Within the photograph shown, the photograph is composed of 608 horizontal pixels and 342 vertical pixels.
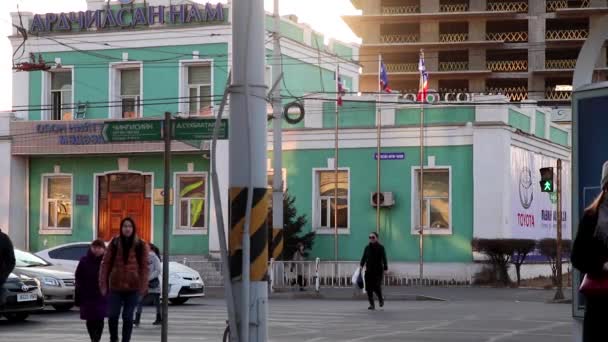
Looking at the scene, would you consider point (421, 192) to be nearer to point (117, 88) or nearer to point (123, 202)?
point (123, 202)

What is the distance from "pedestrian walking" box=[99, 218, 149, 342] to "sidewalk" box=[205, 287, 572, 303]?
16639mm

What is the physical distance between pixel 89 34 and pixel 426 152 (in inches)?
519

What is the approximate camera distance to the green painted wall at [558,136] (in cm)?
4441

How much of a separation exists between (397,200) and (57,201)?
12.6 metres

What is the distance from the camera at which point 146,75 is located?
41.2 metres

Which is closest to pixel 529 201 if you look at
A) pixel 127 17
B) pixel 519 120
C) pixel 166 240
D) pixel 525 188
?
pixel 525 188

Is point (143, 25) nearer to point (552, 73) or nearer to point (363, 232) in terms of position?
point (363, 232)

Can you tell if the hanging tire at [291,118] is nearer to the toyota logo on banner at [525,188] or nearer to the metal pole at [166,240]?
the toyota logo on banner at [525,188]

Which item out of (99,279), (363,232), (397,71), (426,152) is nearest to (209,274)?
(363,232)

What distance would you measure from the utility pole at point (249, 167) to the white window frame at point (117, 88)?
3186 centimetres

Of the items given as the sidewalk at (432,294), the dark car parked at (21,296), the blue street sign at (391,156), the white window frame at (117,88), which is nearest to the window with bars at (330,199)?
the blue street sign at (391,156)

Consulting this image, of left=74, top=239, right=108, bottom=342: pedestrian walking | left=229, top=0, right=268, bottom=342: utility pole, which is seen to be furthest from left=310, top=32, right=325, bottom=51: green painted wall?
left=229, top=0, right=268, bottom=342: utility pole

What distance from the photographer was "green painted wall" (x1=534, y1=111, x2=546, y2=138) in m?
42.0

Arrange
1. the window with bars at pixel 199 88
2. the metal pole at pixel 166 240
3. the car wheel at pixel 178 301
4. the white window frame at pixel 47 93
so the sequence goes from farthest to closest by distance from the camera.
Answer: the white window frame at pixel 47 93
the window with bars at pixel 199 88
the car wheel at pixel 178 301
the metal pole at pixel 166 240
